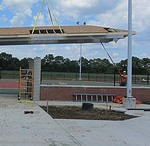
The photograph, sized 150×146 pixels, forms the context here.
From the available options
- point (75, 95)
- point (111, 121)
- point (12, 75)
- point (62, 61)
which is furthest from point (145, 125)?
point (62, 61)

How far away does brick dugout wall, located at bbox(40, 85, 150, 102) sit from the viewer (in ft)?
78.6

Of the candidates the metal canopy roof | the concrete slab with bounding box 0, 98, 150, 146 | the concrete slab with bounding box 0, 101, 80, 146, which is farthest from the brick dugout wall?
the concrete slab with bounding box 0, 101, 80, 146

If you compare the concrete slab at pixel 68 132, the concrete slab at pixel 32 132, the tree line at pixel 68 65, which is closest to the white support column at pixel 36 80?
the concrete slab at pixel 68 132

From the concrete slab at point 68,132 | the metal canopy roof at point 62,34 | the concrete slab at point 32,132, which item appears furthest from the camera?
the metal canopy roof at point 62,34

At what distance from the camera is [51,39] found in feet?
77.9

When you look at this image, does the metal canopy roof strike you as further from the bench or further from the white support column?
the bench

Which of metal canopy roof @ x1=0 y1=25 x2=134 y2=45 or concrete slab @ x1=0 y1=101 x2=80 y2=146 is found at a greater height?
metal canopy roof @ x1=0 y1=25 x2=134 y2=45

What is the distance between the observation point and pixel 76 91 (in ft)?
80.2

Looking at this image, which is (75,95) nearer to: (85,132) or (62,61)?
(85,132)

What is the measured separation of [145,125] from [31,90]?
41.2 feet

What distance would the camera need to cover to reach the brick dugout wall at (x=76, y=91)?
24.0 m

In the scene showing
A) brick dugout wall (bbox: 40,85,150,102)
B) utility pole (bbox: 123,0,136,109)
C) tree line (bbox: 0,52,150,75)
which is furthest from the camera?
tree line (bbox: 0,52,150,75)

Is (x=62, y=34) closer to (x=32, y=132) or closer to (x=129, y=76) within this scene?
(x=129, y=76)

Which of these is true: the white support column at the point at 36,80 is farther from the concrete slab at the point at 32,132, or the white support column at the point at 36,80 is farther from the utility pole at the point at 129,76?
the concrete slab at the point at 32,132
